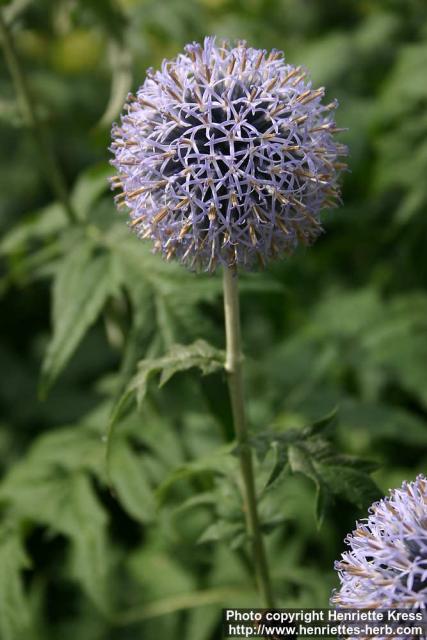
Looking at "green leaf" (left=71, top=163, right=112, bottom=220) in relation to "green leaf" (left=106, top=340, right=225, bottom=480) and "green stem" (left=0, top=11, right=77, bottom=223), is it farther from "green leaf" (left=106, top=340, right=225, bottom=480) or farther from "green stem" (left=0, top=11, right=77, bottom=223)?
"green leaf" (left=106, top=340, right=225, bottom=480)

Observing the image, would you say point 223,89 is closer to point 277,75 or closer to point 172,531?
point 277,75

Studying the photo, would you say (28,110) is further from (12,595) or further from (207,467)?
(12,595)

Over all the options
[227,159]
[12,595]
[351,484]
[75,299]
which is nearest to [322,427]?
[351,484]

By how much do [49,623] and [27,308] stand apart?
2.33 metres

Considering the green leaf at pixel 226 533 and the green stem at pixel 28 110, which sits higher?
the green stem at pixel 28 110

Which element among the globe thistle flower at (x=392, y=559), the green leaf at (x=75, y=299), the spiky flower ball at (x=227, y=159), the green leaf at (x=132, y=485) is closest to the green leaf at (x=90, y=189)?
the green leaf at (x=75, y=299)

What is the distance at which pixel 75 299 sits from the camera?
334 centimetres

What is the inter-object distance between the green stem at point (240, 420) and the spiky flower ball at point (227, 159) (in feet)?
0.40

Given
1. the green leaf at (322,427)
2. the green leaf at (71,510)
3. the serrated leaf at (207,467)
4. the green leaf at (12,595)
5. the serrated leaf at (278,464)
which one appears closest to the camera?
the serrated leaf at (278,464)

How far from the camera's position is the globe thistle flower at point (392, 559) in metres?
1.90

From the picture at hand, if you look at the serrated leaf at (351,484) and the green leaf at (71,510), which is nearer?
the serrated leaf at (351,484)

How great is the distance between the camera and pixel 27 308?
6031 millimetres

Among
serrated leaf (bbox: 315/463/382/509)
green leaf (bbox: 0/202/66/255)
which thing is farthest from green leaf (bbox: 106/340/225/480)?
green leaf (bbox: 0/202/66/255)

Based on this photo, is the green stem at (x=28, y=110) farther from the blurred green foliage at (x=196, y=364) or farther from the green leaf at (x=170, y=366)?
the green leaf at (x=170, y=366)
